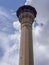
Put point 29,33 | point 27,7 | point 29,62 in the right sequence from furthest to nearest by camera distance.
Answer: point 27,7, point 29,33, point 29,62

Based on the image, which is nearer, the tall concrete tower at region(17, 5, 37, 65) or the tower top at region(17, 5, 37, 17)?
the tall concrete tower at region(17, 5, 37, 65)

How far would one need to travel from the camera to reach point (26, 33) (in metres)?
27.8

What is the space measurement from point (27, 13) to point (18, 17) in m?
2.30

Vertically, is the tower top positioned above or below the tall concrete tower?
above

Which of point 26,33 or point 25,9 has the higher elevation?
point 25,9

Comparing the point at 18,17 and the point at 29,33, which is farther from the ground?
the point at 18,17

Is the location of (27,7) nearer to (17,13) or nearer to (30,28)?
(17,13)

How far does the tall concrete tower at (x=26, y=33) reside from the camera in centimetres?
2539

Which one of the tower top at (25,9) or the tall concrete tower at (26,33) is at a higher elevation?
the tower top at (25,9)

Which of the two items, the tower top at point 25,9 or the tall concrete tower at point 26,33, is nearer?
the tall concrete tower at point 26,33

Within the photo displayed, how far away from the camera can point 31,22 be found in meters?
29.3

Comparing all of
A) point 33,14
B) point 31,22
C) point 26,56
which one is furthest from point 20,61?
point 33,14

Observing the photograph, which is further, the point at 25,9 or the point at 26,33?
the point at 25,9

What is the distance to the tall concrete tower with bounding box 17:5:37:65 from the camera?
25391 mm
